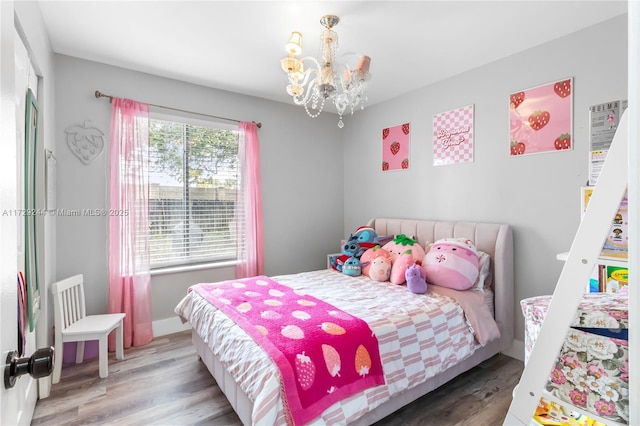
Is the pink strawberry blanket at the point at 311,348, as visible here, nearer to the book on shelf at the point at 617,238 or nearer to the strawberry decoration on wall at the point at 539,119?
the book on shelf at the point at 617,238

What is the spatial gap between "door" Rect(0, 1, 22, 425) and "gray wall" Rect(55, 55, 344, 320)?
2.51 m

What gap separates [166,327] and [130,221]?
1.17m

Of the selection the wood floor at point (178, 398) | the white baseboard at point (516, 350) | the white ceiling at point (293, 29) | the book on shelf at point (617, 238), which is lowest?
the wood floor at point (178, 398)

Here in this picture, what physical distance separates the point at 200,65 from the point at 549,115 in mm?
3061

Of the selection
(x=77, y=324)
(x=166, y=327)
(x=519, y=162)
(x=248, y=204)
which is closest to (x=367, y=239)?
(x=248, y=204)

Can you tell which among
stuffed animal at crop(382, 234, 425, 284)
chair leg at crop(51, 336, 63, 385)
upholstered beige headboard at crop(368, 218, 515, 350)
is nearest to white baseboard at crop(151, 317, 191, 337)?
chair leg at crop(51, 336, 63, 385)

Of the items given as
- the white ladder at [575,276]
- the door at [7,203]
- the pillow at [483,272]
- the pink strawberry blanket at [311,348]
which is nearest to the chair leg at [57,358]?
the pink strawberry blanket at [311,348]

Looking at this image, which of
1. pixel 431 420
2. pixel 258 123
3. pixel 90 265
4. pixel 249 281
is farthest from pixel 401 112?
pixel 90 265

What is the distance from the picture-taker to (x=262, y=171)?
3.78m

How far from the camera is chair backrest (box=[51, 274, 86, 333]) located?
7.61 feet

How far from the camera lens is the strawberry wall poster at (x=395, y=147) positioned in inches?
142

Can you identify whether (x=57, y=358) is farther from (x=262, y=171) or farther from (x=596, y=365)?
(x=596, y=365)

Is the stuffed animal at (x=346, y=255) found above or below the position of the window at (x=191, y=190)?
below

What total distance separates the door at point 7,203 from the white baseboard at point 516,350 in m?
3.16
